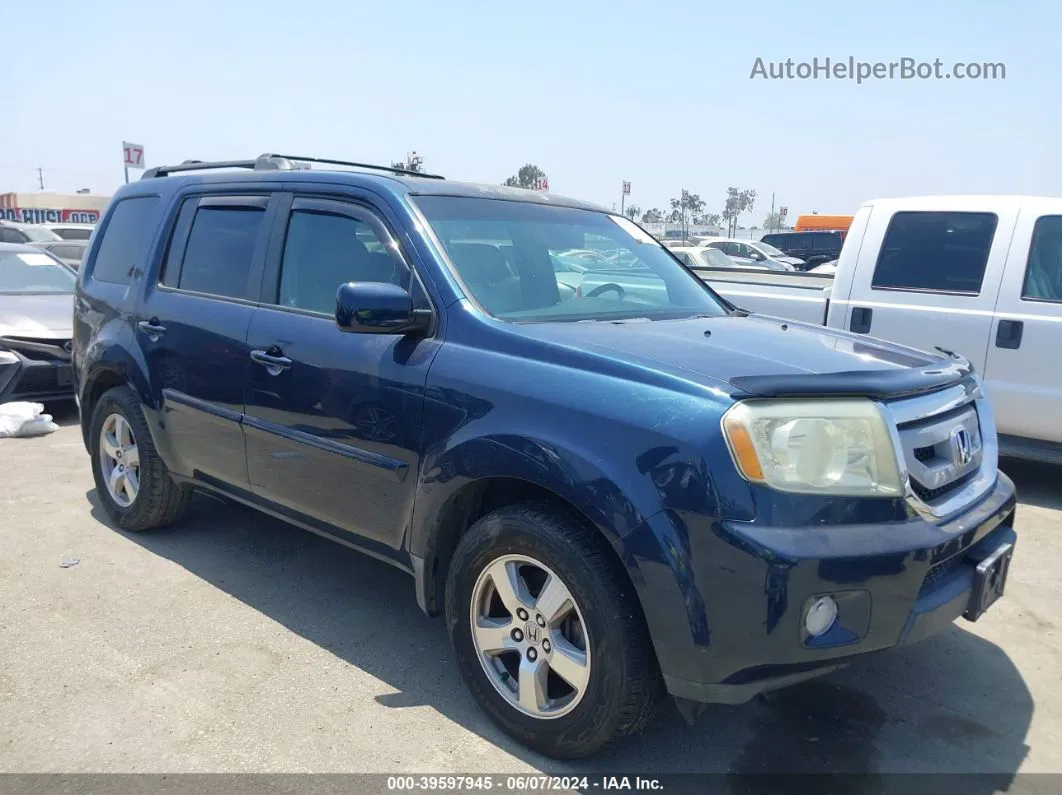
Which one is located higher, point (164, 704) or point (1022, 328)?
point (1022, 328)

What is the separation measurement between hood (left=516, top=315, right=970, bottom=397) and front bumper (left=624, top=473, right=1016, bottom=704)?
1.37 feet

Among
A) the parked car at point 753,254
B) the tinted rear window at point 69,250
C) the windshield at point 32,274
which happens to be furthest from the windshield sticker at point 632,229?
the parked car at point 753,254

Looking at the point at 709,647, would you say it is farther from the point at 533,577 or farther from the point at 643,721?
the point at 533,577

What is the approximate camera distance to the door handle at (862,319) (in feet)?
20.1

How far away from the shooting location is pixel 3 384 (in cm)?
727

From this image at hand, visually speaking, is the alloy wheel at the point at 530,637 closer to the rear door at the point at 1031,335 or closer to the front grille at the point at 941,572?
the front grille at the point at 941,572

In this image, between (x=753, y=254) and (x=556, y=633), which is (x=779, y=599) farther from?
(x=753, y=254)

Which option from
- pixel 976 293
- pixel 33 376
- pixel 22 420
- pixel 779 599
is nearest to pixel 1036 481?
pixel 976 293

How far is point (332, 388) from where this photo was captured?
11.1 feet

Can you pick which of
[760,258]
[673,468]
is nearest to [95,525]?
[673,468]

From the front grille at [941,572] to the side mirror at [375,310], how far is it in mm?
1822

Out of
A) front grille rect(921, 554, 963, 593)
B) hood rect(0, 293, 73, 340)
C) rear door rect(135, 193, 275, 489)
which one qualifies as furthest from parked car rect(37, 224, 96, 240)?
front grille rect(921, 554, 963, 593)

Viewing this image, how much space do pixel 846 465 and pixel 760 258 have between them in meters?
20.7

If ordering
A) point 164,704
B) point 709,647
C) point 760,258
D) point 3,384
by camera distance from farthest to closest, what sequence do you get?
point 760,258 → point 3,384 → point 164,704 → point 709,647
